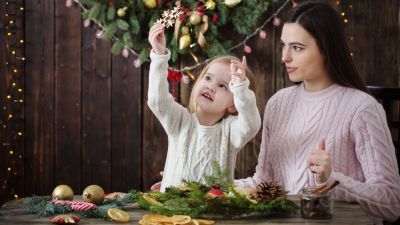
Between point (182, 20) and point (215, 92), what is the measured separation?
1738 millimetres

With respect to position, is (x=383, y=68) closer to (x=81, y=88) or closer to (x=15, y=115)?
(x=81, y=88)

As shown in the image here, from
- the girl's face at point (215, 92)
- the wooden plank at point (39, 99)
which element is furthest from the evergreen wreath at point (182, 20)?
the girl's face at point (215, 92)

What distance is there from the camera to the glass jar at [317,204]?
1.62 m

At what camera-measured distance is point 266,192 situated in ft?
5.56

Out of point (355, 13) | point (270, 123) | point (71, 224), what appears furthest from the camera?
point (355, 13)

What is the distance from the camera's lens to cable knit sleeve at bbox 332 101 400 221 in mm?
1904

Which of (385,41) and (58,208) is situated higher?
(385,41)

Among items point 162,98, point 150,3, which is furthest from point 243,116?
point 150,3

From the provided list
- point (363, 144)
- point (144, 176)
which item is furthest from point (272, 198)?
point (144, 176)

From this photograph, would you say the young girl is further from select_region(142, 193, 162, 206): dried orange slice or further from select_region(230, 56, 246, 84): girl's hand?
select_region(142, 193, 162, 206): dried orange slice

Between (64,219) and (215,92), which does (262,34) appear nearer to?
(215,92)

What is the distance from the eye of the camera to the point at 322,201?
1617mm

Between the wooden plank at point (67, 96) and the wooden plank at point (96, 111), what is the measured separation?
4cm

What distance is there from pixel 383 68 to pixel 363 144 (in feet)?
6.99
